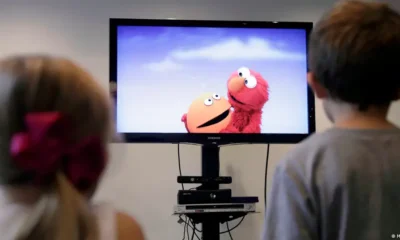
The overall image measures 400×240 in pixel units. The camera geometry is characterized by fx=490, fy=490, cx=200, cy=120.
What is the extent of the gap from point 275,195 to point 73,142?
439mm

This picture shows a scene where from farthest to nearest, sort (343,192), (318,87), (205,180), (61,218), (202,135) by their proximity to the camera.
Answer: (202,135) → (205,180) → (318,87) → (343,192) → (61,218)

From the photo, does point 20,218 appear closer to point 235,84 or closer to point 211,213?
point 211,213

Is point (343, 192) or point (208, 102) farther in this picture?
point (208, 102)

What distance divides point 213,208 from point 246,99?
59cm

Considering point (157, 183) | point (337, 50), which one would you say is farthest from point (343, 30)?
point (157, 183)

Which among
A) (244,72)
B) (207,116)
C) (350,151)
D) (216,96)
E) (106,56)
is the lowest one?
(350,151)

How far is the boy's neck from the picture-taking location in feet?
3.36

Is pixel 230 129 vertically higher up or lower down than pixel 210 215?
higher up

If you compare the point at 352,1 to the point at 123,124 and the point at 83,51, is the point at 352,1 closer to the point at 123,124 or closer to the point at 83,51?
the point at 123,124

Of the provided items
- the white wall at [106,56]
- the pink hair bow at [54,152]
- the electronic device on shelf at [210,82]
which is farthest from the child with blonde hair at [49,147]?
the white wall at [106,56]

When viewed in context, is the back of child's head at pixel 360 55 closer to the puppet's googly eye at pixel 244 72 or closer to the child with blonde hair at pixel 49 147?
the child with blonde hair at pixel 49 147

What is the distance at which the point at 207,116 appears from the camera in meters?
2.46

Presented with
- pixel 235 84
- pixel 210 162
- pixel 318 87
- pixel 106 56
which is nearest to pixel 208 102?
pixel 235 84

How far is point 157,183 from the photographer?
113 inches
